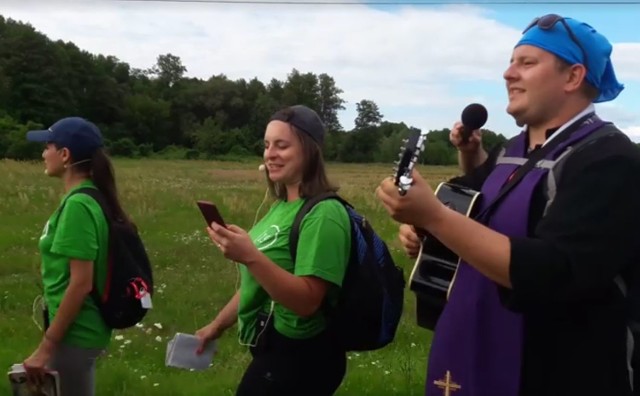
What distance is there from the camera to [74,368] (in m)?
4.14

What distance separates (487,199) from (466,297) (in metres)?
0.30

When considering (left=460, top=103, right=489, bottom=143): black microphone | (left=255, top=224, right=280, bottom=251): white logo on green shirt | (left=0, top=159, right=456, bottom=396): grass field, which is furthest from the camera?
(left=0, top=159, right=456, bottom=396): grass field

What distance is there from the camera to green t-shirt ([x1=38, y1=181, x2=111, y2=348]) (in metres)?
3.98

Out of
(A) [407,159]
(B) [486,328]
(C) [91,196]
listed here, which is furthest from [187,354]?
(A) [407,159]

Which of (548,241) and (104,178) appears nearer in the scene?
(548,241)

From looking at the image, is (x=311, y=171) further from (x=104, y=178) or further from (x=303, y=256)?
(x=104, y=178)

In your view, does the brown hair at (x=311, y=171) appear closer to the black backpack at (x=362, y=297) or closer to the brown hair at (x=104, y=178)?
the black backpack at (x=362, y=297)

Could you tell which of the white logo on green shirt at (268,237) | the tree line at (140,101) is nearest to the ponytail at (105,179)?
the white logo on green shirt at (268,237)

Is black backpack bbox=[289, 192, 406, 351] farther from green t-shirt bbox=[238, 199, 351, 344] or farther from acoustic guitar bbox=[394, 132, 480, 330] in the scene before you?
acoustic guitar bbox=[394, 132, 480, 330]

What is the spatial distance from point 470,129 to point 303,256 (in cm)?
80

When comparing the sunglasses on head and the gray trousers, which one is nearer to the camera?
the sunglasses on head

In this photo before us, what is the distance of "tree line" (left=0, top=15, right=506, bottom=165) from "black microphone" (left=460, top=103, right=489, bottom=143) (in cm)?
6219

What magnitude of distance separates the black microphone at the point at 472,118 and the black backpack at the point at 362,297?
0.65m

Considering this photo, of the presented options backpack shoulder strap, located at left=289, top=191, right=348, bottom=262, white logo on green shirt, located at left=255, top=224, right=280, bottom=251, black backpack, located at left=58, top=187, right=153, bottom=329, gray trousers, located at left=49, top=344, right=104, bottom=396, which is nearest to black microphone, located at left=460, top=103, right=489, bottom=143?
backpack shoulder strap, located at left=289, top=191, right=348, bottom=262
